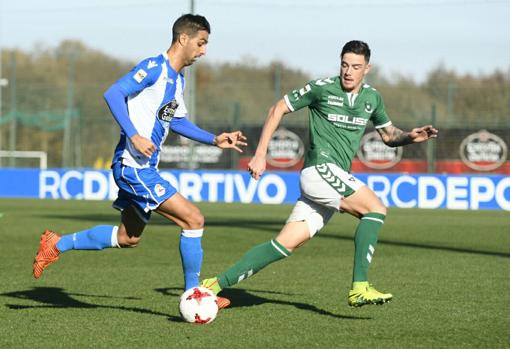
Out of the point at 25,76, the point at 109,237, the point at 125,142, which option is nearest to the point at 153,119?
the point at 125,142

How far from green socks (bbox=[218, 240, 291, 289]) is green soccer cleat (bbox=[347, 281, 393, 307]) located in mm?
595

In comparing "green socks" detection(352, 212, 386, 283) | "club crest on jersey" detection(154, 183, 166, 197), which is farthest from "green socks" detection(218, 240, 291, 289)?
"club crest on jersey" detection(154, 183, 166, 197)

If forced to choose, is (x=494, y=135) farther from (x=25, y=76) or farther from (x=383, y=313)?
(x=25, y=76)

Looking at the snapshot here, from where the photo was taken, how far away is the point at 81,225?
58.5 feet

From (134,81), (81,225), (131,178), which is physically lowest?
(81,225)

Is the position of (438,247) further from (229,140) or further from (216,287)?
(216,287)

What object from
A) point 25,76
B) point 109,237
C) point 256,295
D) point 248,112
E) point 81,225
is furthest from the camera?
point 25,76

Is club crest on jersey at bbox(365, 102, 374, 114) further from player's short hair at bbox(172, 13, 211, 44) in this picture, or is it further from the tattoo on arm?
player's short hair at bbox(172, 13, 211, 44)

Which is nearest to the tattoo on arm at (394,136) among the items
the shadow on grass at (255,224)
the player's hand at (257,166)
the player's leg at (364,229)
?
the player's leg at (364,229)

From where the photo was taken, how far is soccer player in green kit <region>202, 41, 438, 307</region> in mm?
7496

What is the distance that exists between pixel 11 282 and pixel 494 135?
21557 mm

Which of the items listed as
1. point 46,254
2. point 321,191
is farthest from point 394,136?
point 46,254

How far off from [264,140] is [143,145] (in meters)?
0.92

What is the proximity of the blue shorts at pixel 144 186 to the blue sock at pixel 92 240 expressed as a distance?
671 millimetres
